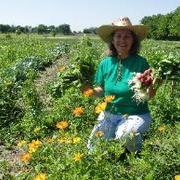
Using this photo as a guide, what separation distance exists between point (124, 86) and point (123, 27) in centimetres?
63

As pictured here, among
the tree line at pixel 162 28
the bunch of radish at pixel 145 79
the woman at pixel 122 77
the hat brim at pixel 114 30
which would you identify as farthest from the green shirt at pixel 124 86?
the tree line at pixel 162 28

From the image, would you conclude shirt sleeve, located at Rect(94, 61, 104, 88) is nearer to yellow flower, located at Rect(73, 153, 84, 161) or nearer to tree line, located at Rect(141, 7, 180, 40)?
yellow flower, located at Rect(73, 153, 84, 161)

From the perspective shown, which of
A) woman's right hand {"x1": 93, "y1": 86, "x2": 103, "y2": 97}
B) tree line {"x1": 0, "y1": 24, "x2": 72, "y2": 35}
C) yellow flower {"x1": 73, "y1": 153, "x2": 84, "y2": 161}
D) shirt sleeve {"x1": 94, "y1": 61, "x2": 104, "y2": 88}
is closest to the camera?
yellow flower {"x1": 73, "y1": 153, "x2": 84, "y2": 161}

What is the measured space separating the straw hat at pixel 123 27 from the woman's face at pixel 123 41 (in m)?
0.05

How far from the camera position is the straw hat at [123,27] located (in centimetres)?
561

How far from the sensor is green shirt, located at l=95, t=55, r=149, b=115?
561 centimetres

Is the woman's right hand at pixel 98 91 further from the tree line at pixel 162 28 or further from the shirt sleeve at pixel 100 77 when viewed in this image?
the tree line at pixel 162 28

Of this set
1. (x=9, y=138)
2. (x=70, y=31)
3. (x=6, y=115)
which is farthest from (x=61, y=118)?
(x=70, y=31)

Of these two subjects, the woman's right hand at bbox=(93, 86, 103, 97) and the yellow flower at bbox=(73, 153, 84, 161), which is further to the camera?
the woman's right hand at bbox=(93, 86, 103, 97)

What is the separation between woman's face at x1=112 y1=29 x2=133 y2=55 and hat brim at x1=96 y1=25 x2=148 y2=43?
2.1 inches

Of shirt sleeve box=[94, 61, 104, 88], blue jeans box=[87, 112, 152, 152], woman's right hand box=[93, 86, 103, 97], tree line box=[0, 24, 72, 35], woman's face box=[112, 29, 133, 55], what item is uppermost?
woman's face box=[112, 29, 133, 55]

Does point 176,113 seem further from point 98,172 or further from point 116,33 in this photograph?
point 98,172

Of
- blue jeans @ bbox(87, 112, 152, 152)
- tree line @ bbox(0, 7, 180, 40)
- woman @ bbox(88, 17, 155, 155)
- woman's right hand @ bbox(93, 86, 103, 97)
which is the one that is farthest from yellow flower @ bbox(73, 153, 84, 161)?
tree line @ bbox(0, 7, 180, 40)

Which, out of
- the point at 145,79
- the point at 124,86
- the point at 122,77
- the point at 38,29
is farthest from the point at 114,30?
the point at 38,29
